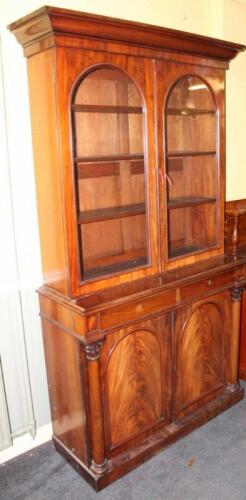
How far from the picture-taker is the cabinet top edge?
4.70 ft

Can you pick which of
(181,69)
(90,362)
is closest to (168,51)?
→ (181,69)

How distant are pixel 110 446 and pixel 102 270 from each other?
78cm

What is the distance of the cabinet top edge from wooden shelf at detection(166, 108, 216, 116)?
26cm

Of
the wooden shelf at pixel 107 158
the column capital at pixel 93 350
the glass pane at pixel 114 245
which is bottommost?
the column capital at pixel 93 350

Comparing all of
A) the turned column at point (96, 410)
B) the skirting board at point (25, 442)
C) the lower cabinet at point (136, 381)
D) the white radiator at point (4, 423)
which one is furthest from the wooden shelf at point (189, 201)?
the skirting board at point (25, 442)

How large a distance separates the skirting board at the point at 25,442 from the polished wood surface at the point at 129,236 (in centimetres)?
11

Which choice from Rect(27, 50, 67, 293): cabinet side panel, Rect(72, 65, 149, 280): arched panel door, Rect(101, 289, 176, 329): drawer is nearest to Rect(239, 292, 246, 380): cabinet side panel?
Rect(101, 289, 176, 329): drawer

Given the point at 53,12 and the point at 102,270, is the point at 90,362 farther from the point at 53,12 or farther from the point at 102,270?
the point at 53,12

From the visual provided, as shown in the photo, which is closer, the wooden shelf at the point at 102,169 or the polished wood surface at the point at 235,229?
the wooden shelf at the point at 102,169

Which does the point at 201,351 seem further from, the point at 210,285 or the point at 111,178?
the point at 111,178

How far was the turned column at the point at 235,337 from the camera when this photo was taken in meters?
2.26

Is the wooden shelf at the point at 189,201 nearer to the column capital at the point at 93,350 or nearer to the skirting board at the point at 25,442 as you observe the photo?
the column capital at the point at 93,350

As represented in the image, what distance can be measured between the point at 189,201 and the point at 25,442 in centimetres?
145

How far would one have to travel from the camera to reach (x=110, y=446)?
1.86 m
